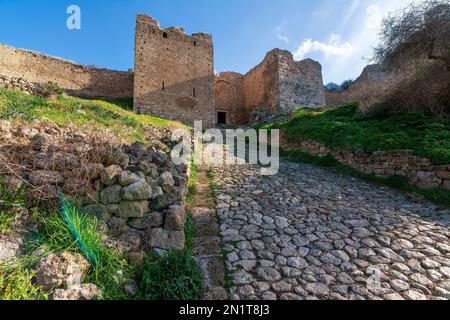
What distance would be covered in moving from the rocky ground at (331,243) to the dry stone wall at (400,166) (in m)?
0.65

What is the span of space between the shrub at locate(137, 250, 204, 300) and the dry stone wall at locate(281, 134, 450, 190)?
5.68 metres

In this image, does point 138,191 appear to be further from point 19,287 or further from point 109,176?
point 19,287

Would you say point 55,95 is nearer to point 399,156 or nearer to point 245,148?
point 245,148

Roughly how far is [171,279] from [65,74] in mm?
18631

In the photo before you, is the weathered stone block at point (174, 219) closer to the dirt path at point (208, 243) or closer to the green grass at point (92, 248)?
the dirt path at point (208, 243)

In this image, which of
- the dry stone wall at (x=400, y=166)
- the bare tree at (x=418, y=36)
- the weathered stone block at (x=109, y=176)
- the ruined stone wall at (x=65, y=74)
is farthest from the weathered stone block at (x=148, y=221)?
the ruined stone wall at (x=65, y=74)

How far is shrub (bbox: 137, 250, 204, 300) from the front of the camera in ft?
7.32

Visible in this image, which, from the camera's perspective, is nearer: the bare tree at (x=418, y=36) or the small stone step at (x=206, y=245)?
the small stone step at (x=206, y=245)

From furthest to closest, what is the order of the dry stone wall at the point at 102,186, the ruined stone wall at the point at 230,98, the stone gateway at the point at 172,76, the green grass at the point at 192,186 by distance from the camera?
the ruined stone wall at the point at 230,98, the stone gateway at the point at 172,76, the green grass at the point at 192,186, the dry stone wall at the point at 102,186

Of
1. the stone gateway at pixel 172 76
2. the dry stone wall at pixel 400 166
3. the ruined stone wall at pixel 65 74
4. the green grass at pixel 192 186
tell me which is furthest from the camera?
the stone gateway at pixel 172 76

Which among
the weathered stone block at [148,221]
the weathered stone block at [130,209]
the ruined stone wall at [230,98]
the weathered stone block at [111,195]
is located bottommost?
the weathered stone block at [148,221]

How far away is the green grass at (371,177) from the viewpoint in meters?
5.01

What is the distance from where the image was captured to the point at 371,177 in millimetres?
6457

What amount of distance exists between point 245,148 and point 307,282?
806cm
